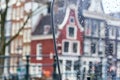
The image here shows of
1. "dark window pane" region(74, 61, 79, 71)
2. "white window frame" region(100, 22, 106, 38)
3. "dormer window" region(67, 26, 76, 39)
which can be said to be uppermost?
"white window frame" region(100, 22, 106, 38)

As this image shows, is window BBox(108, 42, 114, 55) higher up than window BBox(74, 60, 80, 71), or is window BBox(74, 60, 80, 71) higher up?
window BBox(108, 42, 114, 55)

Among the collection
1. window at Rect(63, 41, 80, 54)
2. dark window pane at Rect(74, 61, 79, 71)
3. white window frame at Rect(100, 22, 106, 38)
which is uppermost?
white window frame at Rect(100, 22, 106, 38)

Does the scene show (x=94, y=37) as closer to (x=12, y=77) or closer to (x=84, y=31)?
(x=84, y=31)

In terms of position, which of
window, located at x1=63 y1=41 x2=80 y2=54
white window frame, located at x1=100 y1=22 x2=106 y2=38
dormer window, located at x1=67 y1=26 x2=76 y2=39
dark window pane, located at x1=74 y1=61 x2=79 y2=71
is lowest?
dark window pane, located at x1=74 y1=61 x2=79 y2=71

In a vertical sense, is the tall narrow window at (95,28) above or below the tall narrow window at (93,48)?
above

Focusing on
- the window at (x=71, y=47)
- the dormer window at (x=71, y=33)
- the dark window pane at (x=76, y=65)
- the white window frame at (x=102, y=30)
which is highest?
the white window frame at (x=102, y=30)

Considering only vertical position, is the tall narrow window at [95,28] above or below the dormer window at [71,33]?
above

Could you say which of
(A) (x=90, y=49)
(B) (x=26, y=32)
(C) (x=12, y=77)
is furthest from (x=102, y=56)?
(B) (x=26, y=32)

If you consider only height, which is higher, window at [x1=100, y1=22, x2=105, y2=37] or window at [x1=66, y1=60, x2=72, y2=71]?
window at [x1=100, y1=22, x2=105, y2=37]

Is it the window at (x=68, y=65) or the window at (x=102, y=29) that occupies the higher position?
the window at (x=102, y=29)

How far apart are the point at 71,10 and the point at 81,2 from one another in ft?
0.04

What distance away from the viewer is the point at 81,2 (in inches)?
11.8

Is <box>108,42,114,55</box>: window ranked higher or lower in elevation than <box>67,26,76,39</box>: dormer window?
lower

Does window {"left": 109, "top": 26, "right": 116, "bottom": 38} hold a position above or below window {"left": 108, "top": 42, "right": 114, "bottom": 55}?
above
